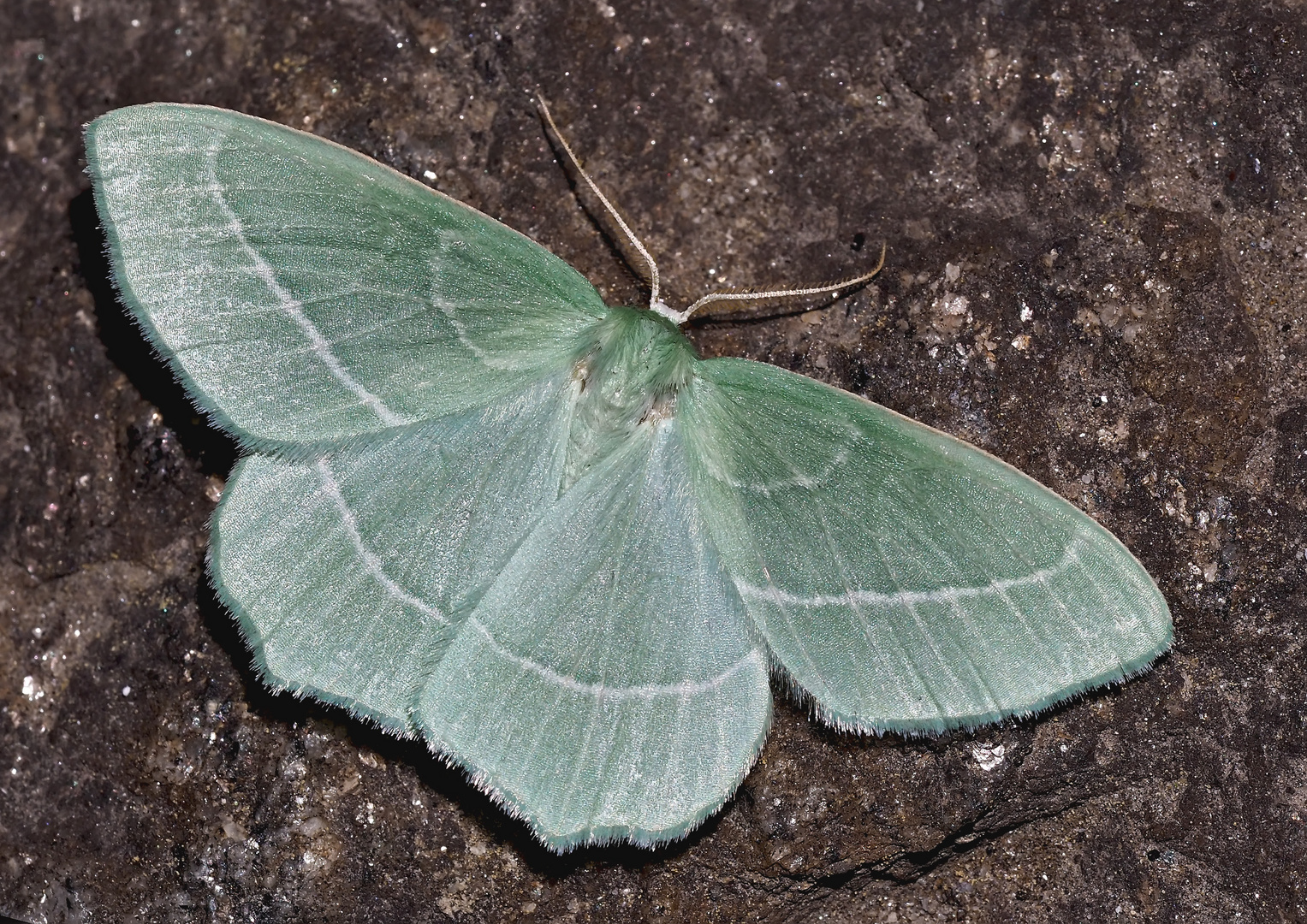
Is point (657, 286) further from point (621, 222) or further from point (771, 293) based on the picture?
point (771, 293)

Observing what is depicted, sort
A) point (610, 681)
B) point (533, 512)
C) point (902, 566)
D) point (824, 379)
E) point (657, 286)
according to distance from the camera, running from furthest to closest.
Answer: point (824, 379)
point (657, 286)
point (533, 512)
point (610, 681)
point (902, 566)

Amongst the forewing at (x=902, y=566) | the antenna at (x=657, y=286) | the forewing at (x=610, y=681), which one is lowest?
the forewing at (x=610, y=681)

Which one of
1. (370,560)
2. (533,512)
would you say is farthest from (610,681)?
(370,560)

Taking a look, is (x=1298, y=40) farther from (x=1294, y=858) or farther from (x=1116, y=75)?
(x=1294, y=858)

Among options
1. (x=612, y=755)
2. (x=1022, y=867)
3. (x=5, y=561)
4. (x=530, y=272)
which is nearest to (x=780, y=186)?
(x=530, y=272)

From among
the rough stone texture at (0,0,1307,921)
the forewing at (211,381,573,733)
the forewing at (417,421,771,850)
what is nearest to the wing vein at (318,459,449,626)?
the forewing at (211,381,573,733)

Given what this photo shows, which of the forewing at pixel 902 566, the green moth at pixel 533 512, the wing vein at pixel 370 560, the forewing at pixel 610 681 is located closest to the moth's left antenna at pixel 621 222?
the green moth at pixel 533 512

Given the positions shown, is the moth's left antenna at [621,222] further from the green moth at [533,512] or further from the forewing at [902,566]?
the forewing at [902,566]
